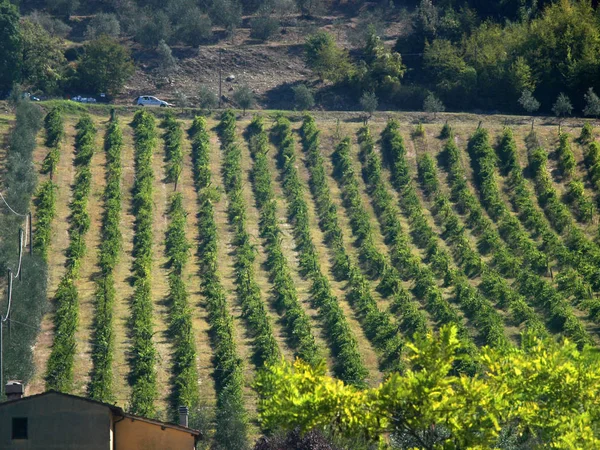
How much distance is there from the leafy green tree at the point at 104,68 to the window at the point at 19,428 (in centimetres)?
4881

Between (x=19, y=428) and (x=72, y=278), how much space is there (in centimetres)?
2261

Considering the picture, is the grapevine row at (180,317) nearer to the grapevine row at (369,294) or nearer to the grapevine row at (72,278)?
the grapevine row at (72,278)

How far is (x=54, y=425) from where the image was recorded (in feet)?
125

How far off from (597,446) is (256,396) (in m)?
25.1

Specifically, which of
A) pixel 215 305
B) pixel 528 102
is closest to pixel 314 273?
pixel 215 305

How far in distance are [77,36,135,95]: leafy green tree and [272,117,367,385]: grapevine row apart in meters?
13.3

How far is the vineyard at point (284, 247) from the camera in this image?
5550 centimetres

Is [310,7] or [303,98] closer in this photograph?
[303,98]

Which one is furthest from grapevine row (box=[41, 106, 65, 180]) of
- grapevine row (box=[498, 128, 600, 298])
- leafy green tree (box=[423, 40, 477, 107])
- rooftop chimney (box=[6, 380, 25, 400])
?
rooftop chimney (box=[6, 380, 25, 400])

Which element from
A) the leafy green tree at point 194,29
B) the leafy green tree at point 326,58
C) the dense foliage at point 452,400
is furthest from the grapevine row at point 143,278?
the leafy green tree at point 194,29

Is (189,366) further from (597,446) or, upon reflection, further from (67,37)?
(67,37)

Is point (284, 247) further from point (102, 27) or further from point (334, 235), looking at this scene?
point (102, 27)

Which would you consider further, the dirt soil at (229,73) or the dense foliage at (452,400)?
the dirt soil at (229,73)

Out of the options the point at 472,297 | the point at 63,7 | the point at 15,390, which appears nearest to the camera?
the point at 15,390
